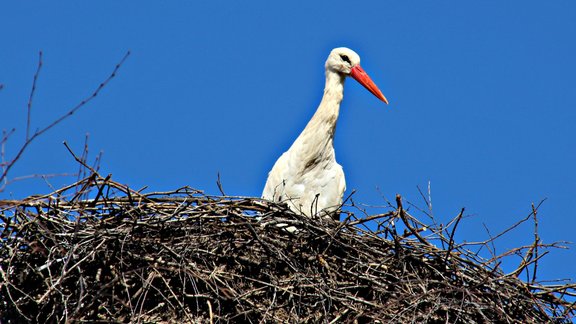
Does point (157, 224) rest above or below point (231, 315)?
above

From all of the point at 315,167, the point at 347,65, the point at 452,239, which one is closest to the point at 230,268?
the point at 452,239

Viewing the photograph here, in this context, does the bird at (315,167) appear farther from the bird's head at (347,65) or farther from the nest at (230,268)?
the nest at (230,268)

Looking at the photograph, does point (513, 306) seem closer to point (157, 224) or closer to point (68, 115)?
point (157, 224)

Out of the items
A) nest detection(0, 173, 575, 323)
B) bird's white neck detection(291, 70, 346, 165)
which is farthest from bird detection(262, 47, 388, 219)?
nest detection(0, 173, 575, 323)

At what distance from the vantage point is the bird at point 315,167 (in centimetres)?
584

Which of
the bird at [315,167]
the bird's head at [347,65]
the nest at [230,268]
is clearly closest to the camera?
the nest at [230,268]

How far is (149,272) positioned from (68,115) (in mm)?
1035

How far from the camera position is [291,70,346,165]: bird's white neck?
594cm

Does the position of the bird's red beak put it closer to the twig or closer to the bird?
the bird

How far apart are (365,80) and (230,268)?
7.11 feet

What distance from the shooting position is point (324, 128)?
603 cm

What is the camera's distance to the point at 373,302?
14.5 feet

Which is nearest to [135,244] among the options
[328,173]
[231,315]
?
[231,315]

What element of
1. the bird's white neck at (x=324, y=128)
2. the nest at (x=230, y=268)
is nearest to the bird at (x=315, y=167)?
the bird's white neck at (x=324, y=128)
